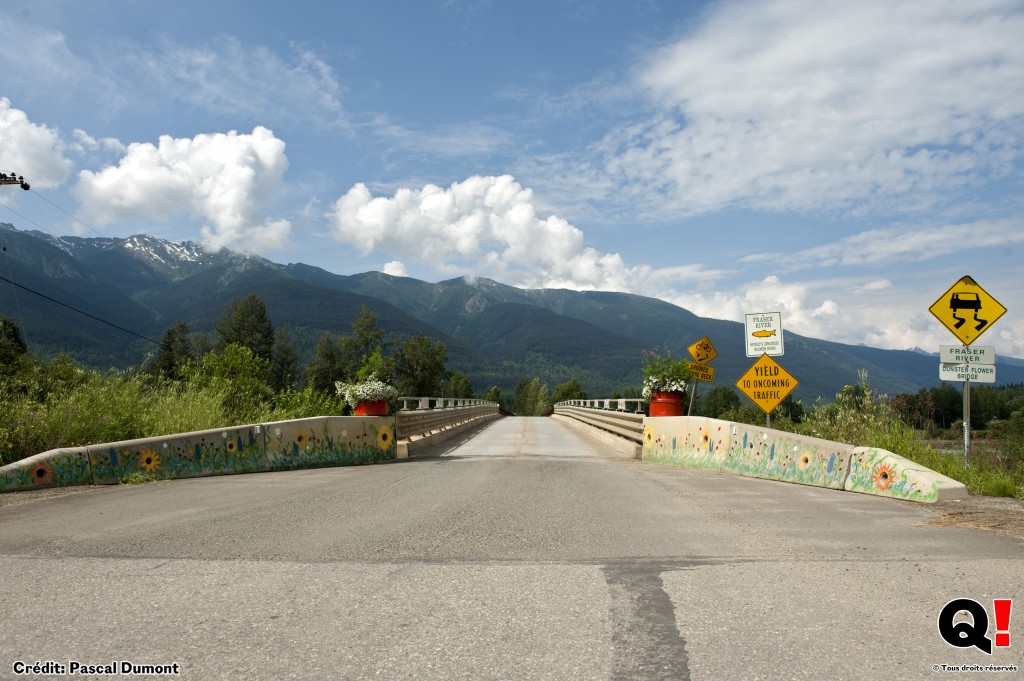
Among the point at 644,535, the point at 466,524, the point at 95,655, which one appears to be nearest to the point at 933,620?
the point at 644,535

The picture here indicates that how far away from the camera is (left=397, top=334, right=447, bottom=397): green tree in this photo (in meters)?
107

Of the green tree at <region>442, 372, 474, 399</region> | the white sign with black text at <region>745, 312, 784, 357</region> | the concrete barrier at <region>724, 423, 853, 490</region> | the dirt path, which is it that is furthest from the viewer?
the green tree at <region>442, 372, 474, 399</region>

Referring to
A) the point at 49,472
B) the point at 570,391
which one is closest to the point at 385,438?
the point at 49,472

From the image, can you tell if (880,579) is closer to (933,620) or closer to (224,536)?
(933,620)

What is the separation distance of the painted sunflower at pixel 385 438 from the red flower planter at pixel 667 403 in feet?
23.5

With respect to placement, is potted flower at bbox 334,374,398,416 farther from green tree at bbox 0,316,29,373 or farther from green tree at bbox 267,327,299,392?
green tree at bbox 267,327,299,392

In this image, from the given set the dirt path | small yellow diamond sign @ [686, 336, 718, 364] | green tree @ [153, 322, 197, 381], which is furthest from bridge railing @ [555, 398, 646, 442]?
green tree @ [153, 322, 197, 381]

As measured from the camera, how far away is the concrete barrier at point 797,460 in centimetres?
904

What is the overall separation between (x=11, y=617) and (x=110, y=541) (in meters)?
2.23

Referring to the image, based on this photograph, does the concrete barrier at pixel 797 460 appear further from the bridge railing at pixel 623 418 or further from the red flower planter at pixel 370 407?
the red flower planter at pixel 370 407

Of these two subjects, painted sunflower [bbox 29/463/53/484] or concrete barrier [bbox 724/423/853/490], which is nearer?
painted sunflower [bbox 29/463/53/484]

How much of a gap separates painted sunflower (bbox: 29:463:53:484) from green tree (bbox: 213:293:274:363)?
292 feet

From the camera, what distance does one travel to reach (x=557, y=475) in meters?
12.0

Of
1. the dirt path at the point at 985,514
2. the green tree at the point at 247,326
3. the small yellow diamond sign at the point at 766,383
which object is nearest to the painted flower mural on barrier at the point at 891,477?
the dirt path at the point at 985,514
